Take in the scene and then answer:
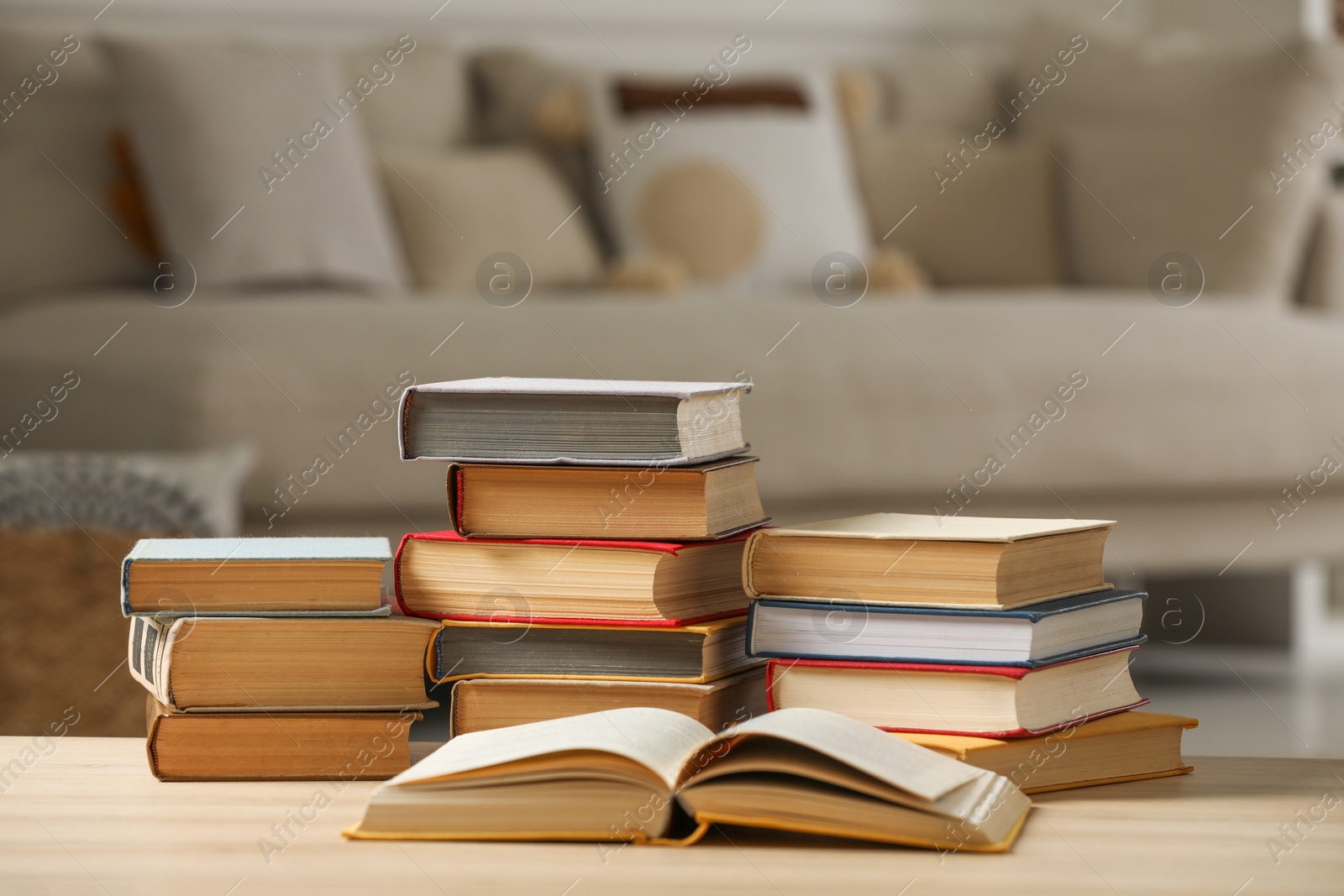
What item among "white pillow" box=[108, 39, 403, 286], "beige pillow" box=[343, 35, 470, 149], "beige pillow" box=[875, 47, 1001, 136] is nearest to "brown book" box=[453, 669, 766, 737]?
"white pillow" box=[108, 39, 403, 286]

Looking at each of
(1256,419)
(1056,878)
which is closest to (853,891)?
(1056,878)

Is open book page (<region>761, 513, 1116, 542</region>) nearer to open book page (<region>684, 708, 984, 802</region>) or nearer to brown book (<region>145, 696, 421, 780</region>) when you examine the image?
open book page (<region>684, 708, 984, 802</region>)

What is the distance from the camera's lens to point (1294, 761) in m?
0.83

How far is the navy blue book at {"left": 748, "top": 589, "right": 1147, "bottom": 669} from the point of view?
0.75m

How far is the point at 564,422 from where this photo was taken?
0.81 m

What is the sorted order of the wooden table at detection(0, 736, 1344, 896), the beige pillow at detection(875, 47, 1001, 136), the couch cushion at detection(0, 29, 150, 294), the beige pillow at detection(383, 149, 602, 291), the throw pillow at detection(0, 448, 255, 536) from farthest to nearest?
1. the beige pillow at detection(875, 47, 1001, 136)
2. the beige pillow at detection(383, 149, 602, 291)
3. the couch cushion at detection(0, 29, 150, 294)
4. the throw pillow at detection(0, 448, 255, 536)
5. the wooden table at detection(0, 736, 1344, 896)

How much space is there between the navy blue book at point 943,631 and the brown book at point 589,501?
7 centimetres

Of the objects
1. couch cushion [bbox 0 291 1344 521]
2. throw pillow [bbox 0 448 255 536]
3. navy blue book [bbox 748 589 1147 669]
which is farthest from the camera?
couch cushion [bbox 0 291 1344 521]

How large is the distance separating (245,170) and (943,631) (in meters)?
1.82

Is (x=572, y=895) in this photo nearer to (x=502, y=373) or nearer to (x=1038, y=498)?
(x=502, y=373)

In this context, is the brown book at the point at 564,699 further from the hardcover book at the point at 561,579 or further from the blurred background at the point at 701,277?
the blurred background at the point at 701,277

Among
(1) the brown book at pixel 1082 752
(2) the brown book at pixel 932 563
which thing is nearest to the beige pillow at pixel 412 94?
(2) the brown book at pixel 932 563

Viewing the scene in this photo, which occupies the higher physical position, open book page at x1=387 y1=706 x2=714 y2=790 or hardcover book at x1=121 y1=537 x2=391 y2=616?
hardcover book at x1=121 y1=537 x2=391 y2=616

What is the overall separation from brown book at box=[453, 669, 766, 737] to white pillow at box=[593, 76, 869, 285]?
5.88 ft
